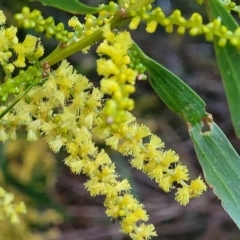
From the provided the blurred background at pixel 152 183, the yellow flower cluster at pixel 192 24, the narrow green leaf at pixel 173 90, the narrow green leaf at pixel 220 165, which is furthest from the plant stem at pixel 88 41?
the blurred background at pixel 152 183

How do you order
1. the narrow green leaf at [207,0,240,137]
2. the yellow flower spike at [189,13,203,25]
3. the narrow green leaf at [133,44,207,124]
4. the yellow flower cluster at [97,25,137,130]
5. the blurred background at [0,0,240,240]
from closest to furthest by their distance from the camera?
the yellow flower cluster at [97,25,137,130] → the yellow flower spike at [189,13,203,25] → the narrow green leaf at [207,0,240,137] → the narrow green leaf at [133,44,207,124] → the blurred background at [0,0,240,240]

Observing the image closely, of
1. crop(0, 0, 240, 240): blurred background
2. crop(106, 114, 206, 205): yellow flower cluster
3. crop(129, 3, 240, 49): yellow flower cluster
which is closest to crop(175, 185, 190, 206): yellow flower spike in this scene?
crop(106, 114, 206, 205): yellow flower cluster

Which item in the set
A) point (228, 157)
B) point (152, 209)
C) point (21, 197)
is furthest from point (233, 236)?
point (228, 157)

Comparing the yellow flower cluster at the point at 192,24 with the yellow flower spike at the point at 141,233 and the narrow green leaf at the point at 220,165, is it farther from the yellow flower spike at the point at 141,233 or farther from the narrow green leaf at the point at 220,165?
the yellow flower spike at the point at 141,233

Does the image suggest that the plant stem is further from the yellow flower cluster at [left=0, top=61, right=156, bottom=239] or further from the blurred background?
the blurred background

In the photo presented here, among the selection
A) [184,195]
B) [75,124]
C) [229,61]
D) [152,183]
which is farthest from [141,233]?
[152,183]

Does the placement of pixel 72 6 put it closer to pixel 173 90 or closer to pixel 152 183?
pixel 173 90

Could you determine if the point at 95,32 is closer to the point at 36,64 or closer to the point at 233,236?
the point at 36,64
